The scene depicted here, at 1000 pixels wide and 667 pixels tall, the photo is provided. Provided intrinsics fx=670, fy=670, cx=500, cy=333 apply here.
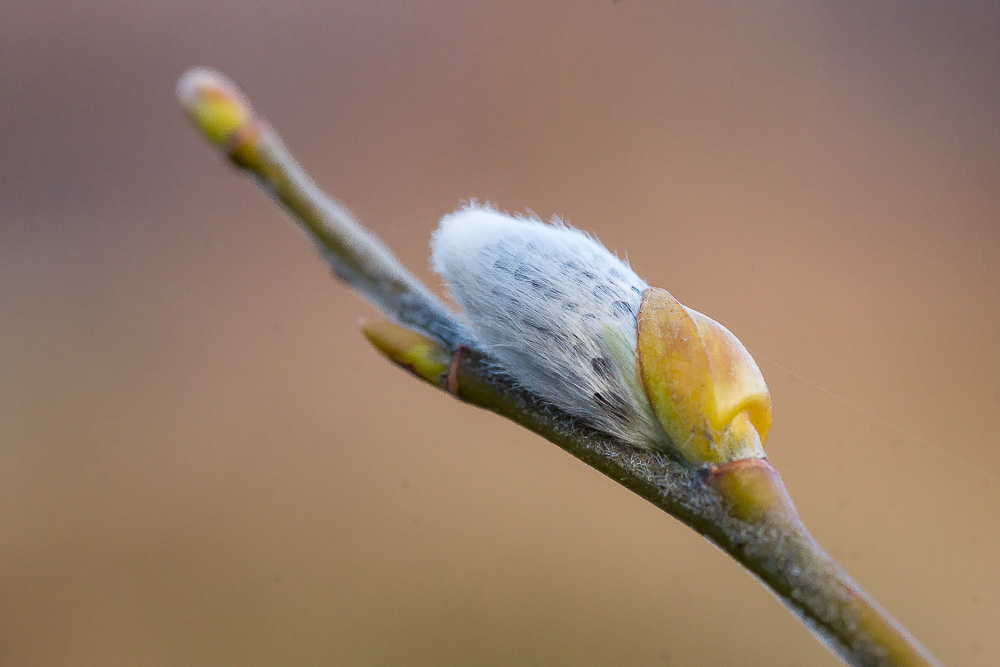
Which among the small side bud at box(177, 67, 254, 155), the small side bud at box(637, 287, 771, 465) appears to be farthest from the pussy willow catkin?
the small side bud at box(177, 67, 254, 155)

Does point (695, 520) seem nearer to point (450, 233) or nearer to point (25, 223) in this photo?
point (450, 233)

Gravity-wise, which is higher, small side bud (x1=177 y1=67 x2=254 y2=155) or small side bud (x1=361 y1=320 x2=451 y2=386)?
small side bud (x1=177 y1=67 x2=254 y2=155)

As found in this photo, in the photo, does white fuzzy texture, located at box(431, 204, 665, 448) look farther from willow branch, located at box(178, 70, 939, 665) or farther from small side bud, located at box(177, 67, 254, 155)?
small side bud, located at box(177, 67, 254, 155)

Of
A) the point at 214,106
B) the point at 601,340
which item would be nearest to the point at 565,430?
the point at 601,340

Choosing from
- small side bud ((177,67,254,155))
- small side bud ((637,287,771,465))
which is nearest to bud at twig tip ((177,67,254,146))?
small side bud ((177,67,254,155))

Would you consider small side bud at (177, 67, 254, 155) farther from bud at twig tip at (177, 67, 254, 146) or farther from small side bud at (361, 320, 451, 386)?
small side bud at (361, 320, 451, 386)
